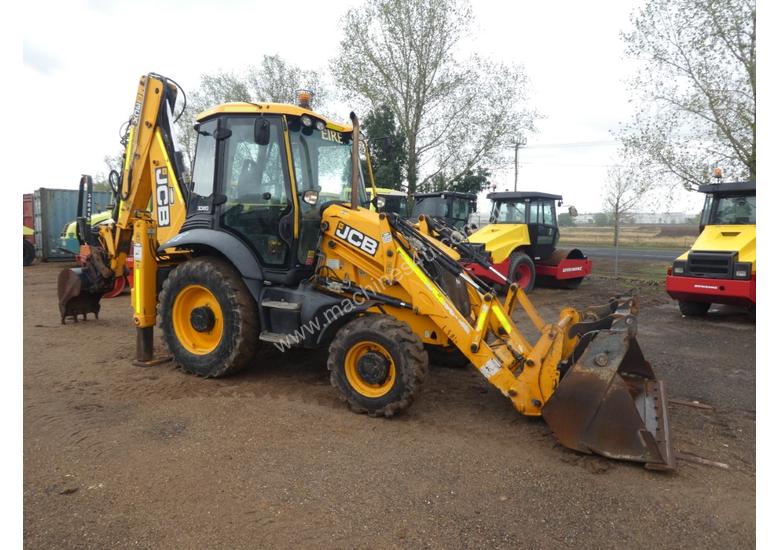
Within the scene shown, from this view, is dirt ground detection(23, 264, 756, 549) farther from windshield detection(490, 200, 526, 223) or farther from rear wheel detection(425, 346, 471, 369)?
windshield detection(490, 200, 526, 223)

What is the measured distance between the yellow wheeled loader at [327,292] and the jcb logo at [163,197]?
2 cm

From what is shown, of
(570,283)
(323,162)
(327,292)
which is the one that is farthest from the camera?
(570,283)

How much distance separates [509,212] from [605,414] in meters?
9.66

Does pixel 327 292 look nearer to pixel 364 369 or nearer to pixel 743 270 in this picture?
pixel 364 369

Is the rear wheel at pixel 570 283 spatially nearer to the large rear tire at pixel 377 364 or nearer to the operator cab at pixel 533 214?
the operator cab at pixel 533 214

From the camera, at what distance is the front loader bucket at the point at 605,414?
339cm

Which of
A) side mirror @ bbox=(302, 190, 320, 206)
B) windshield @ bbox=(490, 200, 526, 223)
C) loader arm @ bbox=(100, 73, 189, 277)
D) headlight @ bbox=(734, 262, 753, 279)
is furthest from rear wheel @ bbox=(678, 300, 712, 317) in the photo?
loader arm @ bbox=(100, 73, 189, 277)

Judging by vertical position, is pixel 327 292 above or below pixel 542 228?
below

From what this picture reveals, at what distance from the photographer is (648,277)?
14.7 m

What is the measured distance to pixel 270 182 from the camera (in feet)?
16.2

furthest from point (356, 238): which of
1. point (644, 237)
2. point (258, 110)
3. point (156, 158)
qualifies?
point (644, 237)

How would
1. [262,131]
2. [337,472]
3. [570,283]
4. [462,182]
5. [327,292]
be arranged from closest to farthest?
[337,472] → [262,131] → [327,292] → [570,283] → [462,182]

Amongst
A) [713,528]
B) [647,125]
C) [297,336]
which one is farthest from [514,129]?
[713,528]

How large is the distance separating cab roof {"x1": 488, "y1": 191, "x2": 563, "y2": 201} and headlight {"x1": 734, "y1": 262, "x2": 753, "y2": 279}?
5016mm
